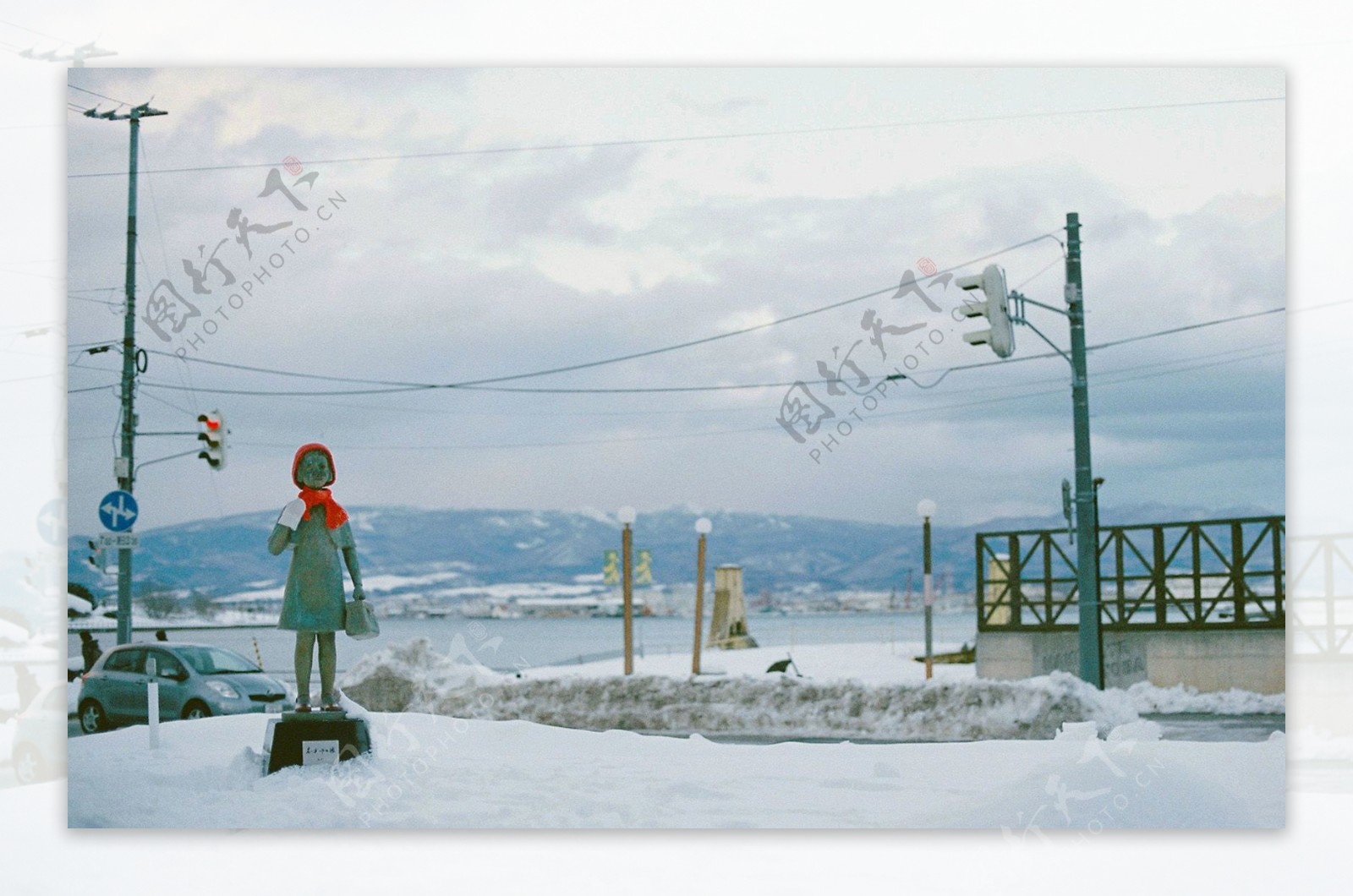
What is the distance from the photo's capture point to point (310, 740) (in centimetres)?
764

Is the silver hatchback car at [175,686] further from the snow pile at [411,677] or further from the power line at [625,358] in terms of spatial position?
the power line at [625,358]

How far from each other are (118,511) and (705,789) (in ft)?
11.9

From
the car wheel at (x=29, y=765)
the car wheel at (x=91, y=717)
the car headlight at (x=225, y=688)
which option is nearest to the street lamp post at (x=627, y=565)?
the car headlight at (x=225, y=688)

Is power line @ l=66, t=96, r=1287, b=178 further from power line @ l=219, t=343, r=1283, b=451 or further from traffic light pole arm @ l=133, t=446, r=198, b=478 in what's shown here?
traffic light pole arm @ l=133, t=446, r=198, b=478

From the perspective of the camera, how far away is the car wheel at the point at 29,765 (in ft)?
26.8

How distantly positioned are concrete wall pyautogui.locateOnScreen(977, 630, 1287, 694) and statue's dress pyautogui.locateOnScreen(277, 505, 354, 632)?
3763 mm

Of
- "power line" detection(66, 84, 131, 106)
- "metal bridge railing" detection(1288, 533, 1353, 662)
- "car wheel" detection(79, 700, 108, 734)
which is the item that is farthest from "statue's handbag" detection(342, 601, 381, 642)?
"metal bridge railing" detection(1288, 533, 1353, 662)

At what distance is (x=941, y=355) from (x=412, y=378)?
9.92 feet

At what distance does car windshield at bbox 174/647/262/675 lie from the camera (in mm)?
8594

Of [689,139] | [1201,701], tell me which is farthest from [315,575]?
[1201,701]

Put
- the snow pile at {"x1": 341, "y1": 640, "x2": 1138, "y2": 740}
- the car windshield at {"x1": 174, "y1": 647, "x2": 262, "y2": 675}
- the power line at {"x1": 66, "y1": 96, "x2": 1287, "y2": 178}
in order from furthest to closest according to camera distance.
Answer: the car windshield at {"x1": 174, "y1": 647, "x2": 262, "y2": 675} < the snow pile at {"x1": 341, "y1": 640, "x2": 1138, "y2": 740} < the power line at {"x1": 66, "y1": 96, "x2": 1287, "y2": 178}

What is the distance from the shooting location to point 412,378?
8336 mm

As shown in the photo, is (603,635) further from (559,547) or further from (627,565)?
(559,547)

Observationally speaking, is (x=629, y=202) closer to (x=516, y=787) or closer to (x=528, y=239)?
(x=528, y=239)
